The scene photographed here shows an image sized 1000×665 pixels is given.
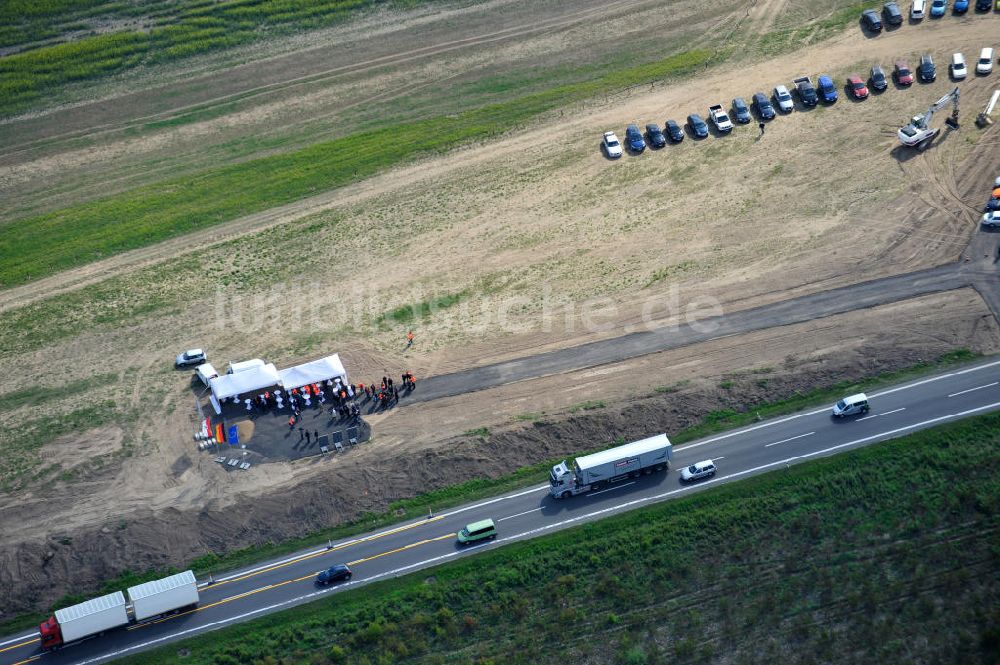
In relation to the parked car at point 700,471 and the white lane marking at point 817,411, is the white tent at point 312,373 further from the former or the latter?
the parked car at point 700,471

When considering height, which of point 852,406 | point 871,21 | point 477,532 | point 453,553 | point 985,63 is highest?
point 871,21

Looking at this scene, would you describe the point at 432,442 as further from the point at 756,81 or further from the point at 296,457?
the point at 756,81

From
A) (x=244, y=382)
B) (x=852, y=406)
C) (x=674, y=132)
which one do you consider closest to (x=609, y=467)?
(x=852, y=406)

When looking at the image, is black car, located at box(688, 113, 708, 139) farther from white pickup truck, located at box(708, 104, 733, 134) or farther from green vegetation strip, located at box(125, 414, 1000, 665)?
green vegetation strip, located at box(125, 414, 1000, 665)

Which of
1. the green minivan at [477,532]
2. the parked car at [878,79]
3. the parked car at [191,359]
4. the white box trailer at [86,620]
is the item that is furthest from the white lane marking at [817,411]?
the parked car at [191,359]

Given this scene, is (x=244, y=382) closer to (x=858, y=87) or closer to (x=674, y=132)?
(x=674, y=132)

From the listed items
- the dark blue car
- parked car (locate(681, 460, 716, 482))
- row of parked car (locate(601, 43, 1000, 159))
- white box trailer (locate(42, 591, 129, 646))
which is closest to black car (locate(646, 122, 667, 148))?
row of parked car (locate(601, 43, 1000, 159))

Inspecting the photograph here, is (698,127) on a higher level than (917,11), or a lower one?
lower
